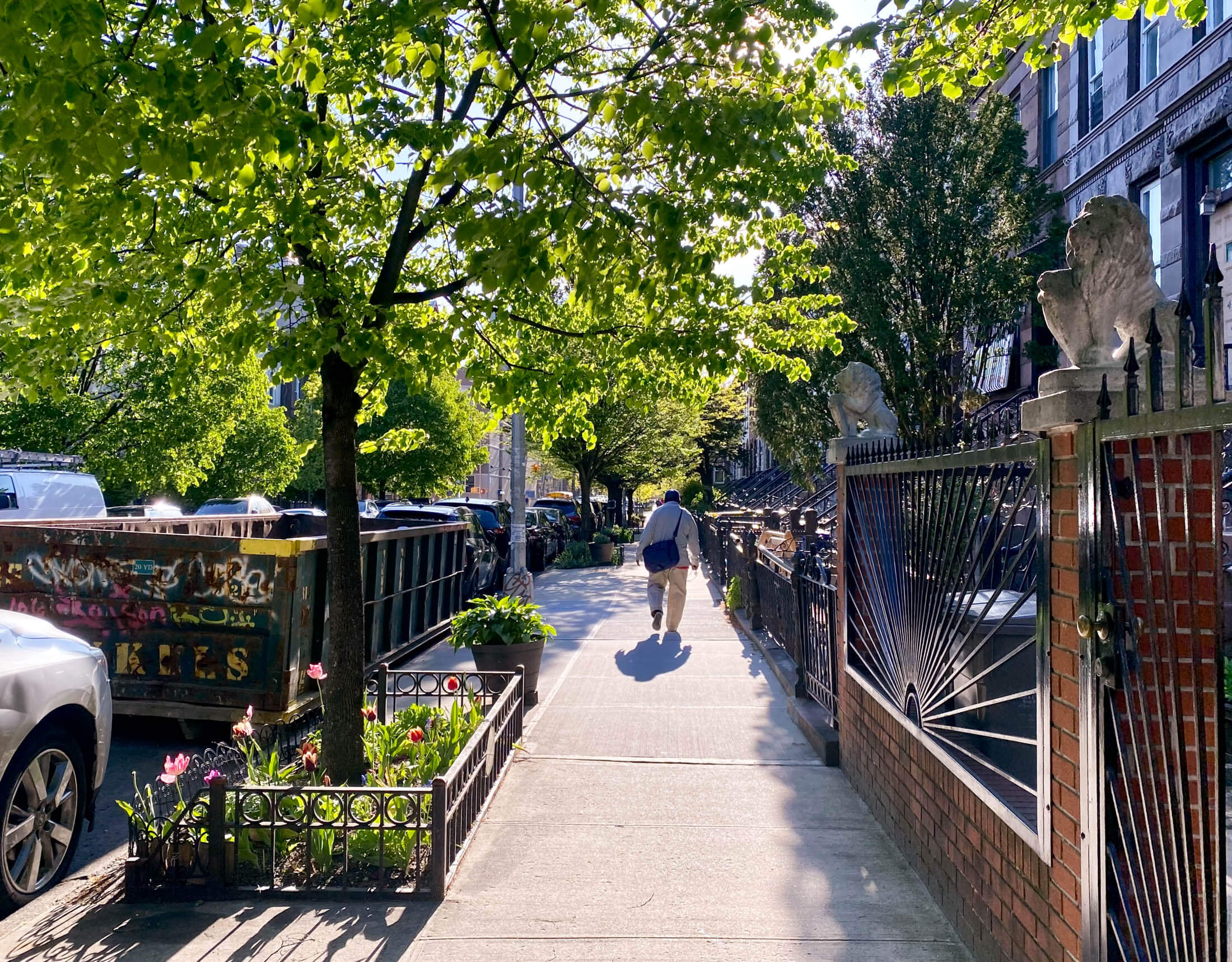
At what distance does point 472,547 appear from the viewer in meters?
16.3

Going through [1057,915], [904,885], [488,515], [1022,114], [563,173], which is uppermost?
[1022,114]

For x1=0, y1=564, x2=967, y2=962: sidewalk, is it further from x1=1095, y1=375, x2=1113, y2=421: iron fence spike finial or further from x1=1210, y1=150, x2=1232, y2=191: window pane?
x1=1210, y1=150, x2=1232, y2=191: window pane

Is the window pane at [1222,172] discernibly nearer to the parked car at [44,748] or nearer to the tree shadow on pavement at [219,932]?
the tree shadow on pavement at [219,932]

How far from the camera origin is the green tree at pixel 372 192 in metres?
4.02

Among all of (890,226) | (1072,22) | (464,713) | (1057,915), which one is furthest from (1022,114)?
(1057,915)

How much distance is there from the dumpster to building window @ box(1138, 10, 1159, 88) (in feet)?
48.0

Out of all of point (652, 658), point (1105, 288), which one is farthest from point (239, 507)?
point (1105, 288)

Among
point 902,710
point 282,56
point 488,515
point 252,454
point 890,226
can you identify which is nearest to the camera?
point 282,56

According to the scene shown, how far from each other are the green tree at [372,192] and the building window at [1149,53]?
1135 centimetres

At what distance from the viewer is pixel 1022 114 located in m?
20.5

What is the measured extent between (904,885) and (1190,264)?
12.0 m

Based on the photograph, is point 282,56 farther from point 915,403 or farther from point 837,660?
point 915,403

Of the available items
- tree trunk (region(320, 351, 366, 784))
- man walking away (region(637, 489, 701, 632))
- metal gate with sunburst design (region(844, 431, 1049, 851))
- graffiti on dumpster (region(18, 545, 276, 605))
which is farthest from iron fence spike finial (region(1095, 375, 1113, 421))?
man walking away (region(637, 489, 701, 632))

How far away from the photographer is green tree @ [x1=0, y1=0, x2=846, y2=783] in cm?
402
